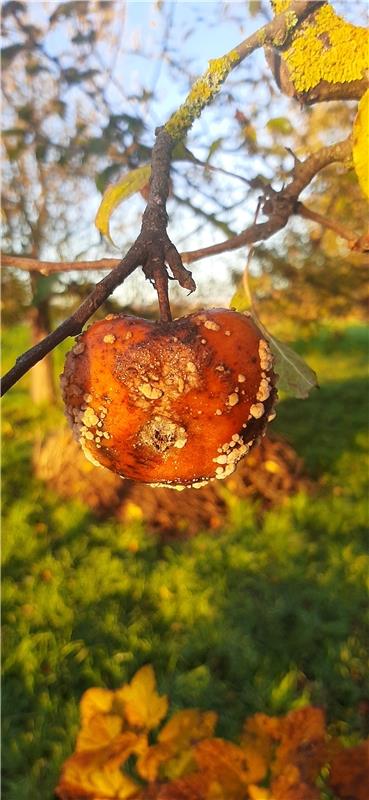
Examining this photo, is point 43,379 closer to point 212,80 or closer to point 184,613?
point 184,613

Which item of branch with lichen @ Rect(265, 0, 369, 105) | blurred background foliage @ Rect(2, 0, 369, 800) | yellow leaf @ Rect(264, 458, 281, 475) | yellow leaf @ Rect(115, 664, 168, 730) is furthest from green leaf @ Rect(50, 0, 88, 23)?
yellow leaf @ Rect(264, 458, 281, 475)

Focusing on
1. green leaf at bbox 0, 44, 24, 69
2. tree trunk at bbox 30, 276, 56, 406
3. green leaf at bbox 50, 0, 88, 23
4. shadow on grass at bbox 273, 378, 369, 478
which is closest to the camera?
green leaf at bbox 0, 44, 24, 69

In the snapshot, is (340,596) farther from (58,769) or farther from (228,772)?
(228,772)

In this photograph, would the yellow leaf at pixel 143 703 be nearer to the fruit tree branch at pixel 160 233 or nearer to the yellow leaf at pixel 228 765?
the yellow leaf at pixel 228 765

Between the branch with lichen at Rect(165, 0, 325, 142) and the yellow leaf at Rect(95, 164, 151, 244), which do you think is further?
the yellow leaf at Rect(95, 164, 151, 244)

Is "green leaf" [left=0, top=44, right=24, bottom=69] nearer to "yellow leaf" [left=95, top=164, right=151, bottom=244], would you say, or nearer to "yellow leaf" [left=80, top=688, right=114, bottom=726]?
"yellow leaf" [left=95, top=164, right=151, bottom=244]

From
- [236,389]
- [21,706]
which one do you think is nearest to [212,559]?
[21,706]
